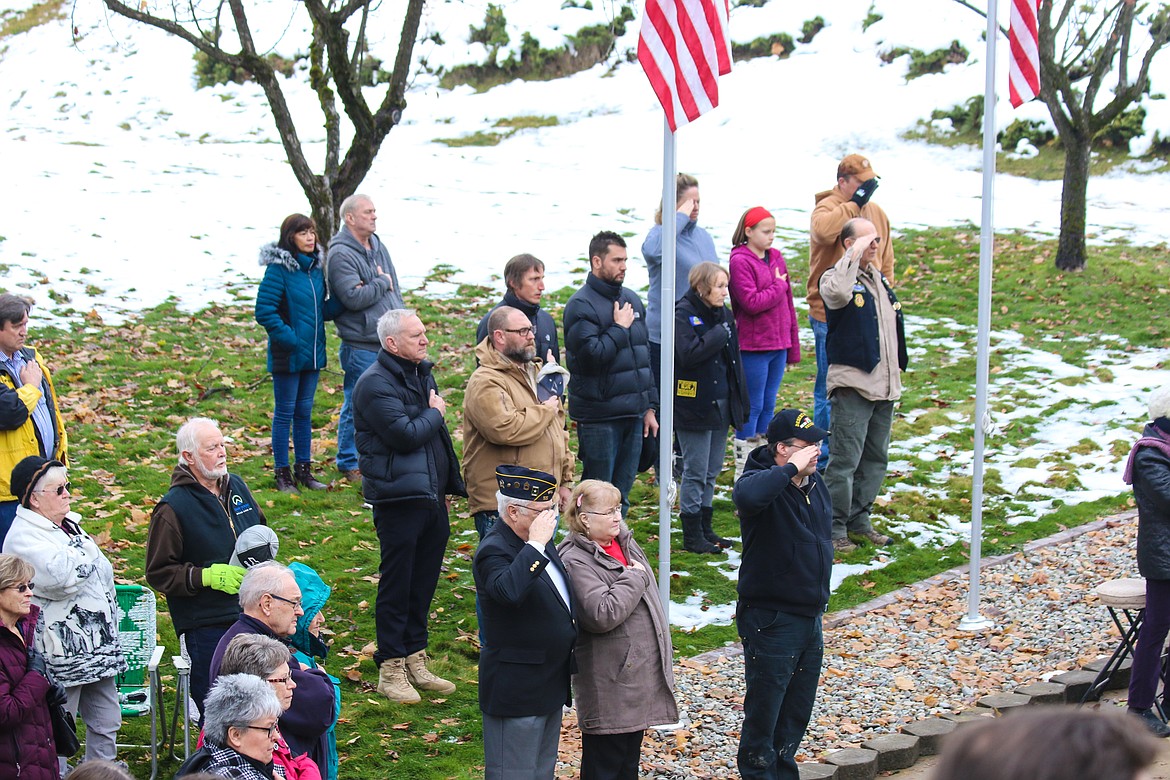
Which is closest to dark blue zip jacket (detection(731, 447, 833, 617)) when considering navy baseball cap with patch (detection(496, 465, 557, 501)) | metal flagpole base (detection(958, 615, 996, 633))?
navy baseball cap with patch (detection(496, 465, 557, 501))

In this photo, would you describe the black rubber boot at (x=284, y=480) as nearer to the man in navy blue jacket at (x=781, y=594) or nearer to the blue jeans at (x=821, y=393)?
the blue jeans at (x=821, y=393)

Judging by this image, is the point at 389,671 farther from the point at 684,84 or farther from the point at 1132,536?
the point at 1132,536

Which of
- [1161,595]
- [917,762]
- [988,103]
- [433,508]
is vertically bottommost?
[917,762]

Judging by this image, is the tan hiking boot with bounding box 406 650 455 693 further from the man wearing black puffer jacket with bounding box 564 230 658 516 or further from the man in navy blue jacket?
the man wearing black puffer jacket with bounding box 564 230 658 516

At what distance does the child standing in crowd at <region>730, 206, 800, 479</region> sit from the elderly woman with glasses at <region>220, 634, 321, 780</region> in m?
5.61

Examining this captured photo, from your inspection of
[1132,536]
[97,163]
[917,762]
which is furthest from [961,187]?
[917,762]

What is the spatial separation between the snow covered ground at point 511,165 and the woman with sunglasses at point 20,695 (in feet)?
13.9

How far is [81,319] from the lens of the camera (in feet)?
45.5

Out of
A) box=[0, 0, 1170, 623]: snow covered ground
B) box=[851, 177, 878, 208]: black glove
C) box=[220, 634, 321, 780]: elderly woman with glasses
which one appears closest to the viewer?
box=[220, 634, 321, 780]: elderly woman with glasses

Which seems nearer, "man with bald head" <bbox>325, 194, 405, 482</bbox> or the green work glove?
the green work glove

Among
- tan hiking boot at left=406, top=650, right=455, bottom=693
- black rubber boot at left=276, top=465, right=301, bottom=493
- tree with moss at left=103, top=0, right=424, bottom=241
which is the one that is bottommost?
tan hiking boot at left=406, top=650, right=455, bottom=693

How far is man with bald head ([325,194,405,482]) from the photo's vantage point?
9.48m

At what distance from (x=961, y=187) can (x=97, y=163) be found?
49.9ft

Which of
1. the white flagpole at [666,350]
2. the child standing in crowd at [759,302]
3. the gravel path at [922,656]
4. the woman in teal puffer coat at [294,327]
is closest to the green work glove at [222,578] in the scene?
the gravel path at [922,656]
